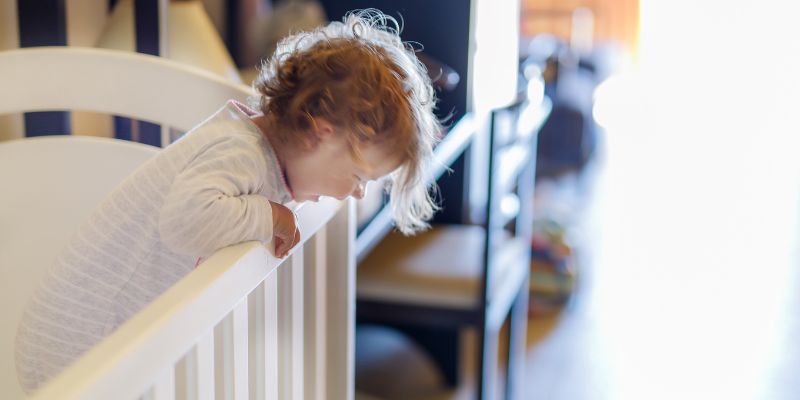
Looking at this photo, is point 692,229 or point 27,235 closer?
point 27,235

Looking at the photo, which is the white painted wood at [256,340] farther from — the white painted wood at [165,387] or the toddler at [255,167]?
the white painted wood at [165,387]

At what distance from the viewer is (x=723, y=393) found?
2.27 meters

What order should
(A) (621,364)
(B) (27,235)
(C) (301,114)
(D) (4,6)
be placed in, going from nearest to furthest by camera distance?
(C) (301,114) → (B) (27,235) → (D) (4,6) → (A) (621,364)

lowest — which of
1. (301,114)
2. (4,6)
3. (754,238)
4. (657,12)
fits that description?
(754,238)

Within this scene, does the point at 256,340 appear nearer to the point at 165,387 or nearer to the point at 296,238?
the point at 296,238

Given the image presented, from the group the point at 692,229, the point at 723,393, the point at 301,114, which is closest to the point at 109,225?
the point at 301,114

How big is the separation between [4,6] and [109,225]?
750mm

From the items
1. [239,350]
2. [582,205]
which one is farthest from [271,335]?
[582,205]

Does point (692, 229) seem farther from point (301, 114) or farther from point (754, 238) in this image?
point (301, 114)

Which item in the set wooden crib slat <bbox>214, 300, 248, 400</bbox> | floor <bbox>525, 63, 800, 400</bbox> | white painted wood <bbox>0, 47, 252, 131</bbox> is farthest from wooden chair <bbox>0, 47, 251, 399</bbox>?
floor <bbox>525, 63, 800, 400</bbox>

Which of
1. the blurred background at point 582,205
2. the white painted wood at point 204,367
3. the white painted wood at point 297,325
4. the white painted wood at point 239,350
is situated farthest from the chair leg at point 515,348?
the white painted wood at point 204,367

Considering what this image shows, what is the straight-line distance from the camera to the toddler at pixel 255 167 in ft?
3.03

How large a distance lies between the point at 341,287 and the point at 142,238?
0.26 m

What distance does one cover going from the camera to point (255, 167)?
92 cm
